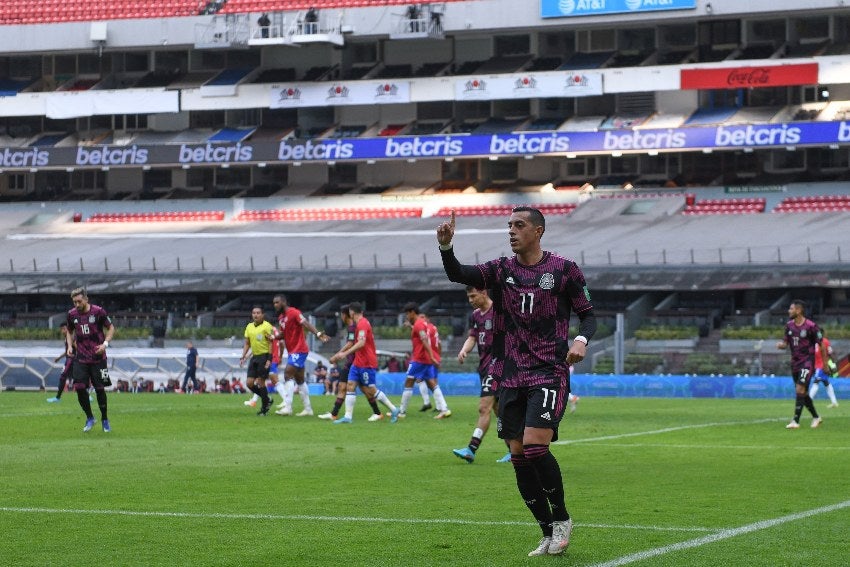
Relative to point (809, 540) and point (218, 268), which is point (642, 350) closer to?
point (218, 268)

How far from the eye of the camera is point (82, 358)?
75.5 ft

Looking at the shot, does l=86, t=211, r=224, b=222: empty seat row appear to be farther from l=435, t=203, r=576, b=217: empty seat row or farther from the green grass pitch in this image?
the green grass pitch

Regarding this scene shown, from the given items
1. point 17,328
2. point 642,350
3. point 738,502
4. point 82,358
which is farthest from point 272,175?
point 738,502

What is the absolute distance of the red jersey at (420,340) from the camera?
28328 mm

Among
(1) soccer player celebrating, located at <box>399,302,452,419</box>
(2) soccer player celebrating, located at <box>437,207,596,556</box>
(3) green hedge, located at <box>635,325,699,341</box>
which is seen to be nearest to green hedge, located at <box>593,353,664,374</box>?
(3) green hedge, located at <box>635,325,699,341</box>

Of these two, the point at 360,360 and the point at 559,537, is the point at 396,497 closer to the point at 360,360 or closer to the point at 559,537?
the point at 559,537

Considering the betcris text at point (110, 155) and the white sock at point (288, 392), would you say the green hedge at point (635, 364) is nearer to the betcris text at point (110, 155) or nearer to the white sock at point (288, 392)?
the white sock at point (288, 392)

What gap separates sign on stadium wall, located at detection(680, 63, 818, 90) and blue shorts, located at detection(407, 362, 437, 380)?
40199 mm

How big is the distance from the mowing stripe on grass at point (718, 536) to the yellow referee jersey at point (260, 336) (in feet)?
57.2

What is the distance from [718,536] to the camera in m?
11.2

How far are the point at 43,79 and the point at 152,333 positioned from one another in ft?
→ 89.1

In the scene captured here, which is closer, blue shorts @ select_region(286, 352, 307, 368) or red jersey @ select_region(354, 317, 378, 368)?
red jersey @ select_region(354, 317, 378, 368)

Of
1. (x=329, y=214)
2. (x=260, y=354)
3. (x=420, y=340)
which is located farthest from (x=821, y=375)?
(x=329, y=214)

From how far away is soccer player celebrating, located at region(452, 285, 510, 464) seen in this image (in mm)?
18453
